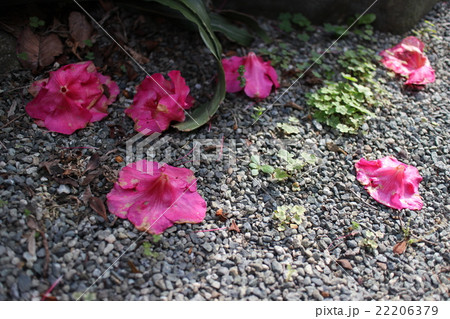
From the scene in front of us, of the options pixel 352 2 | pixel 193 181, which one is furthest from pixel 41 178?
pixel 352 2

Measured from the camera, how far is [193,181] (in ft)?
5.96

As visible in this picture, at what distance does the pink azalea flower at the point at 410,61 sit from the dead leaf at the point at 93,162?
1.55 metres

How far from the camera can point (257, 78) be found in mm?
2195

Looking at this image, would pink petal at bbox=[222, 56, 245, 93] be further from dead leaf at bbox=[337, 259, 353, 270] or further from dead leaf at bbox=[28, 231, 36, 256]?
dead leaf at bbox=[28, 231, 36, 256]

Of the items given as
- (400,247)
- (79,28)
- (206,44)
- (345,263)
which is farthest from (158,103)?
(400,247)

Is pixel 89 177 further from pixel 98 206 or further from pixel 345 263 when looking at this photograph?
pixel 345 263

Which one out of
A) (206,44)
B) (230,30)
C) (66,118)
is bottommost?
(66,118)

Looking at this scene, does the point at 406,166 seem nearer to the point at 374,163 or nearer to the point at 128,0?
the point at 374,163

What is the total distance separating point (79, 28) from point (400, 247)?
1751mm

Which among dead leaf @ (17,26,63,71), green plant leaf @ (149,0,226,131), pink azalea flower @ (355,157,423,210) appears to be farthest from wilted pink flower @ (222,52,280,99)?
dead leaf @ (17,26,63,71)

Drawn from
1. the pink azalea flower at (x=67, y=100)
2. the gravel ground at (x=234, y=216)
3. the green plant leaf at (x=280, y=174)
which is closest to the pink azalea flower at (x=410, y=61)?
the gravel ground at (x=234, y=216)

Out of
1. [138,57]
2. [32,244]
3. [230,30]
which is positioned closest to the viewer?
[32,244]

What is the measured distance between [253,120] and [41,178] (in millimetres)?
927
